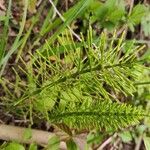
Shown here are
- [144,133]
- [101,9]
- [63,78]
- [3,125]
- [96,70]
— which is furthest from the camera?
[144,133]

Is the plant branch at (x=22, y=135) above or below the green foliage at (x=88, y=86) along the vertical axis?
below

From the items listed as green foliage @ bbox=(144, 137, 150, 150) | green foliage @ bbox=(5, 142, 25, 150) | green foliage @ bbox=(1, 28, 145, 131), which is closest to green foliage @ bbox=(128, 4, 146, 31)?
green foliage @ bbox=(144, 137, 150, 150)

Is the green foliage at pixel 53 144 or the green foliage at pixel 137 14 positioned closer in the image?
the green foliage at pixel 53 144

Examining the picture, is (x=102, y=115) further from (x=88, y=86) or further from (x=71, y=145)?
(x=71, y=145)

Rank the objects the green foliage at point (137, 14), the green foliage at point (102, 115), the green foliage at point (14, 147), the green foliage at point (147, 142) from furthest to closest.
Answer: the green foliage at point (137, 14), the green foliage at point (147, 142), the green foliage at point (14, 147), the green foliage at point (102, 115)

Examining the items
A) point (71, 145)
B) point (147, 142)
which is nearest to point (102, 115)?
point (71, 145)

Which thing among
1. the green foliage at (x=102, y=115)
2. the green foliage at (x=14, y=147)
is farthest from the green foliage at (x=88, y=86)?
the green foliage at (x=14, y=147)

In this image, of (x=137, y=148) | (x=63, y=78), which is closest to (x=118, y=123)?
(x=63, y=78)

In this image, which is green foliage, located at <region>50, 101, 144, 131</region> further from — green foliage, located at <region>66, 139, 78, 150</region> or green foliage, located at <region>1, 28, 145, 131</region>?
green foliage, located at <region>66, 139, 78, 150</region>

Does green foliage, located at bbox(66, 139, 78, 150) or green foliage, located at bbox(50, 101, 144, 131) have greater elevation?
green foliage, located at bbox(50, 101, 144, 131)

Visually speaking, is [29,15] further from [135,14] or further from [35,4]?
[135,14]

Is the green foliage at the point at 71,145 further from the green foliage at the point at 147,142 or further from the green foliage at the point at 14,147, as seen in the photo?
the green foliage at the point at 147,142
